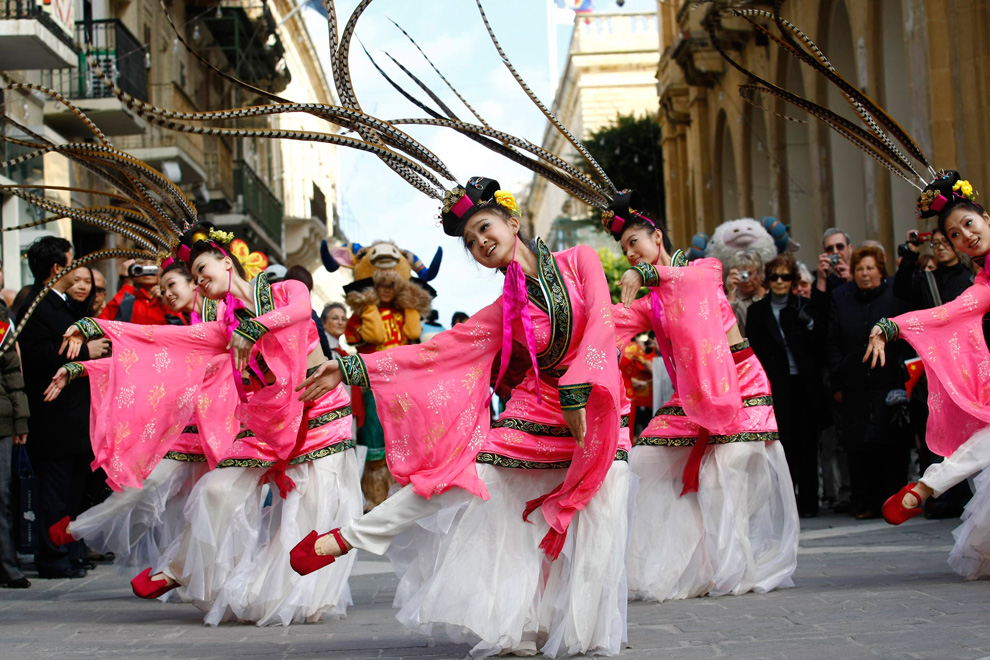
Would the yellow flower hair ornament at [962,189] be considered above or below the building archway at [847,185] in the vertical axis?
below

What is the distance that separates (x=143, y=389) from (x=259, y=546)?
99cm

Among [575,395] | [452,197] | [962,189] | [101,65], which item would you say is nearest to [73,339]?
[452,197]

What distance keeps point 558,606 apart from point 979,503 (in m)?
2.46

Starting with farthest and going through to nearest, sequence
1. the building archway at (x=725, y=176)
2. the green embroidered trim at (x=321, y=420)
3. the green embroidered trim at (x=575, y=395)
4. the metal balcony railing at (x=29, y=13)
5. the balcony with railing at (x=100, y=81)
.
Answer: the building archway at (x=725, y=176) → the balcony with railing at (x=100, y=81) → the metal balcony railing at (x=29, y=13) → the green embroidered trim at (x=321, y=420) → the green embroidered trim at (x=575, y=395)

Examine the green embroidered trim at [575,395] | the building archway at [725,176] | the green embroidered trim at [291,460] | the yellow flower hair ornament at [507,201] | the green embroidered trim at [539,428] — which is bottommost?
the green embroidered trim at [291,460]

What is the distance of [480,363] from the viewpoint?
545 centimetres

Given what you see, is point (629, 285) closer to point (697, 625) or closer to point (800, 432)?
point (697, 625)

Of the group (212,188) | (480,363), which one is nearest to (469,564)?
(480,363)

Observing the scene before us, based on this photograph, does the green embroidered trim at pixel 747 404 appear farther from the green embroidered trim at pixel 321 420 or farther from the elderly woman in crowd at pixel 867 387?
the elderly woman in crowd at pixel 867 387

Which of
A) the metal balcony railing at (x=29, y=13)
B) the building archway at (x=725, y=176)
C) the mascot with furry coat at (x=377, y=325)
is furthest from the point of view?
the building archway at (x=725, y=176)

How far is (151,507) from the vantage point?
299 inches

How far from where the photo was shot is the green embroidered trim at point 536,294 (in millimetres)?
5215

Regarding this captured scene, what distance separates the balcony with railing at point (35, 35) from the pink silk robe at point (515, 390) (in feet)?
43.3

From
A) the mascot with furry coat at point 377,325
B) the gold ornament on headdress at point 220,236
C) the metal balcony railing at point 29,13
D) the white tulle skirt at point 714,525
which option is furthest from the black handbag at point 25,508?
the metal balcony railing at point 29,13
